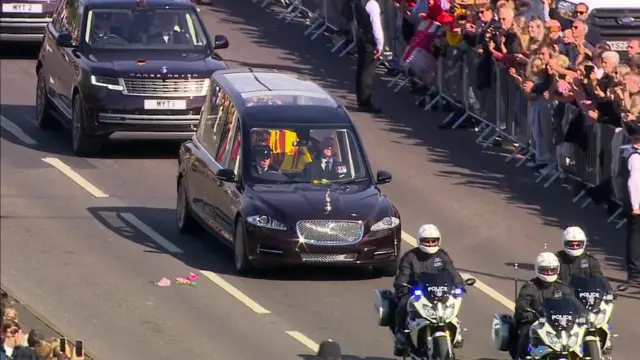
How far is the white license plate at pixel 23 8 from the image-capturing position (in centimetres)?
3412

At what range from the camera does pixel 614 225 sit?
81.2 ft

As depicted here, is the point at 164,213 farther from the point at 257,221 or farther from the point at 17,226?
the point at 257,221

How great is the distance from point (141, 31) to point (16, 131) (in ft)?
9.26

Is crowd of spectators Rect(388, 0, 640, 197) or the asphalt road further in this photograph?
crowd of spectators Rect(388, 0, 640, 197)

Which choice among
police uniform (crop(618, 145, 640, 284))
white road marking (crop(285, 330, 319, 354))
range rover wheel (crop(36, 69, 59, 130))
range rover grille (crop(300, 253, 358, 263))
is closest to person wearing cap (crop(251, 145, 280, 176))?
range rover grille (crop(300, 253, 358, 263))

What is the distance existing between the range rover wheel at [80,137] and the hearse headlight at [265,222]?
6196 millimetres

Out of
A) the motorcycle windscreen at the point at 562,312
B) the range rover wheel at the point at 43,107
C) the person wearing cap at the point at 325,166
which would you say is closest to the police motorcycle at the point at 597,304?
the motorcycle windscreen at the point at 562,312

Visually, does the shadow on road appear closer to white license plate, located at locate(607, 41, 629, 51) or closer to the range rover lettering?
the range rover lettering

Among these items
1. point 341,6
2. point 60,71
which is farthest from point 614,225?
point 341,6

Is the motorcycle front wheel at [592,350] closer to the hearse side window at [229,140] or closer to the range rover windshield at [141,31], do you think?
the hearse side window at [229,140]

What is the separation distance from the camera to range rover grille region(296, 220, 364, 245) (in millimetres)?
22016

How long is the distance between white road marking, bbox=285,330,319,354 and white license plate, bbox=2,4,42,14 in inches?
594

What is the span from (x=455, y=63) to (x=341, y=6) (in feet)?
17.7

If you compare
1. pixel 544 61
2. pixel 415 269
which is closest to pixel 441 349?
pixel 415 269
